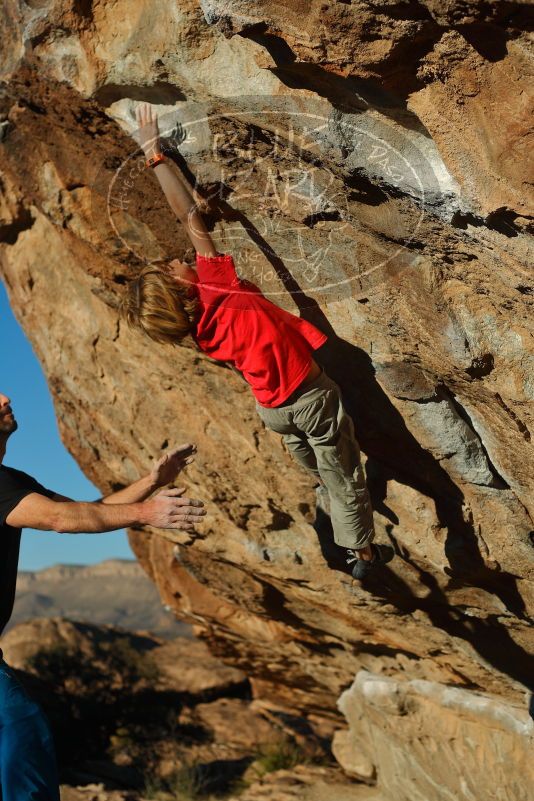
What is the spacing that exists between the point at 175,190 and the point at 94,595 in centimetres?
5563

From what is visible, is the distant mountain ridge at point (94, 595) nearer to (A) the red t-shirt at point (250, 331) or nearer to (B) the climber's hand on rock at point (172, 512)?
(A) the red t-shirt at point (250, 331)

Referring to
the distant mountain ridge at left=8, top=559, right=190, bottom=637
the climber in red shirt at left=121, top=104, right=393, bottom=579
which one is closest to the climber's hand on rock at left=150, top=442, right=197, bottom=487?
the climber in red shirt at left=121, top=104, right=393, bottom=579

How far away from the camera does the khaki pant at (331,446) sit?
3682 mm

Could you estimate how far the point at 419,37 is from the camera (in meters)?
2.47

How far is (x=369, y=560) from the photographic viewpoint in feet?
13.6

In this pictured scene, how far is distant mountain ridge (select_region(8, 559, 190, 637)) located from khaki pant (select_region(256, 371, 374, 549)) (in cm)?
3932

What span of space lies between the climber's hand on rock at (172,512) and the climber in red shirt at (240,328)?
77 centimetres

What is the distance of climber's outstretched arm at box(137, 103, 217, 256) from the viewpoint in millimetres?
3527

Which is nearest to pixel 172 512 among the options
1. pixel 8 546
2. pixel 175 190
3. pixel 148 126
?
pixel 8 546

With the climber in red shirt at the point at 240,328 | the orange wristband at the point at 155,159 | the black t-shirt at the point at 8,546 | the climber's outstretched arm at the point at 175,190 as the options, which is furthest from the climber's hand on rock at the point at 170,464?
the orange wristband at the point at 155,159

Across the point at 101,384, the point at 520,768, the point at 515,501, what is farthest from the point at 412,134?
the point at 520,768

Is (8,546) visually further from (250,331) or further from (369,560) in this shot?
(369,560)

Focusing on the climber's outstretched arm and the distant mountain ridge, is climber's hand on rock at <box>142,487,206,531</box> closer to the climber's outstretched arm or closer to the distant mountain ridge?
the climber's outstretched arm

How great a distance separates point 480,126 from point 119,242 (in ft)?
7.87
